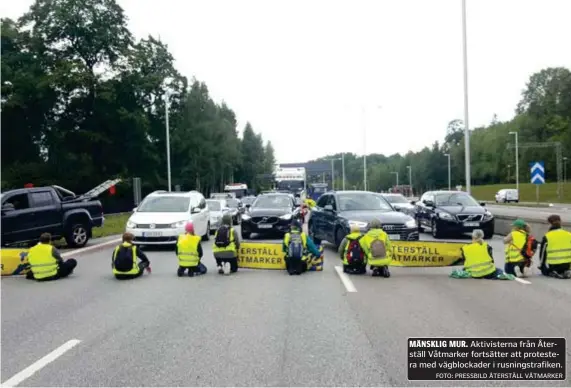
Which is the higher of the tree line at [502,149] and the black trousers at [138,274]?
the tree line at [502,149]

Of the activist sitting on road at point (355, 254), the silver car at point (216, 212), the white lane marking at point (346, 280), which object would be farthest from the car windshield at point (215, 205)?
the activist sitting on road at point (355, 254)

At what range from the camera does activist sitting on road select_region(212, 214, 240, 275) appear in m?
11.9

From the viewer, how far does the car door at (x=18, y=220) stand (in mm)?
15664

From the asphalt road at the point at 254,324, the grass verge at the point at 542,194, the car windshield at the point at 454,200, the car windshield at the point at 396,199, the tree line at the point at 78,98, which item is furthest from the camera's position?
the grass verge at the point at 542,194

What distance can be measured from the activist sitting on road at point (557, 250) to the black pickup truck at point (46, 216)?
1297 centimetres

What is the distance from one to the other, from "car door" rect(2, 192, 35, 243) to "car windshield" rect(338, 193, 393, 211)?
8.56 m

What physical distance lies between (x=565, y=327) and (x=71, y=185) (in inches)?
1821

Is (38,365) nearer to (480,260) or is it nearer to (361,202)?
(480,260)

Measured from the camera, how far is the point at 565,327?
22.5 feet

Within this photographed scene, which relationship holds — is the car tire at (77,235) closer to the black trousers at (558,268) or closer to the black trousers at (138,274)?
the black trousers at (138,274)

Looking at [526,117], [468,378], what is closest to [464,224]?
[468,378]

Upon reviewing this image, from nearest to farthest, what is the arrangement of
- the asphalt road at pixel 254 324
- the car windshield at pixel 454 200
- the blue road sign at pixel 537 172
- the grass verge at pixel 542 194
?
the asphalt road at pixel 254 324 < the car windshield at pixel 454 200 < the blue road sign at pixel 537 172 < the grass verge at pixel 542 194

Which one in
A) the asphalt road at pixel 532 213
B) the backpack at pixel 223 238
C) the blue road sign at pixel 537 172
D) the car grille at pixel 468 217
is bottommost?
the asphalt road at pixel 532 213

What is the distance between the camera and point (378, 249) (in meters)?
11.3
